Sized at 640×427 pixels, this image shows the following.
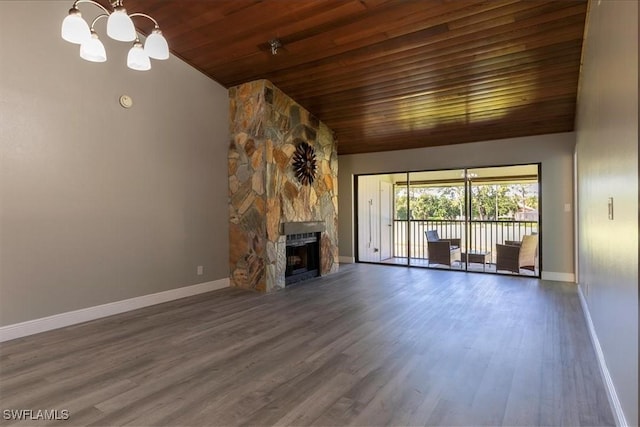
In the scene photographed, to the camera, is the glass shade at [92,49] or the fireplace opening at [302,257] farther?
the fireplace opening at [302,257]

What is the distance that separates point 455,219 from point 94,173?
21.5ft

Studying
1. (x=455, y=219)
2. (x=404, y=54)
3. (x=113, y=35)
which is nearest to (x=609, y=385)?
(x=404, y=54)

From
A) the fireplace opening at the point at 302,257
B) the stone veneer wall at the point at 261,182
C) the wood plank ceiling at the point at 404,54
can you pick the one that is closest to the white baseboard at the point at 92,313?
the stone veneer wall at the point at 261,182

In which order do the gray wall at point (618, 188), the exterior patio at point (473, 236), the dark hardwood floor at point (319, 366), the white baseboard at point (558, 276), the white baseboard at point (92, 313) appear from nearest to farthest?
the gray wall at point (618, 188) < the dark hardwood floor at point (319, 366) < the white baseboard at point (92, 313) < the white baseboard at point (558, 276) < the exterior patio at point (473, 236)

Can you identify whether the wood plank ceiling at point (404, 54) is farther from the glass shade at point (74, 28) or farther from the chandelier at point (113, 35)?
the glass shade at point (74, 28)

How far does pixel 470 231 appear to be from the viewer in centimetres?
718

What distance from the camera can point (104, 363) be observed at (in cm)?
275

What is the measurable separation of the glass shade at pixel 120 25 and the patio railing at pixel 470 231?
242 inches

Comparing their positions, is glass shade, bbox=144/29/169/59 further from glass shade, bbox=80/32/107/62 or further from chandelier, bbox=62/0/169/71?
glass shade, bbox=80/32/107/62

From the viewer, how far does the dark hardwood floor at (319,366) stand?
206 cm

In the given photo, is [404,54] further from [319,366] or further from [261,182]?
[319,366]

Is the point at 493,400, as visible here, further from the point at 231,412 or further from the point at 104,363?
the point at 104,363

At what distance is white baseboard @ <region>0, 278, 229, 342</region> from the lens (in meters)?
3.31

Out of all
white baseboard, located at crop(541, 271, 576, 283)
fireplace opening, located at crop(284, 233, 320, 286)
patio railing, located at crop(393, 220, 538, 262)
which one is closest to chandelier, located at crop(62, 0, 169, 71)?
fireplace opening, located at crop(284, 233, 320, 286)
